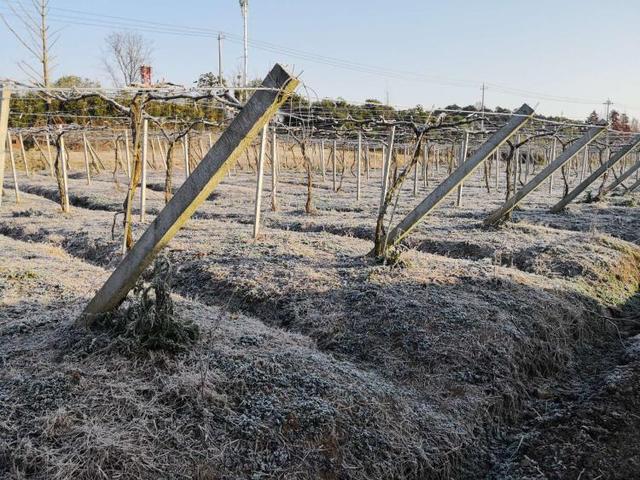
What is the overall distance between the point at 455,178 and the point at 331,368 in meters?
4.58

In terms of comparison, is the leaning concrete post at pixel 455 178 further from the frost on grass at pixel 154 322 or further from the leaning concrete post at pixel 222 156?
the leaning concrete post at pixel 222 156

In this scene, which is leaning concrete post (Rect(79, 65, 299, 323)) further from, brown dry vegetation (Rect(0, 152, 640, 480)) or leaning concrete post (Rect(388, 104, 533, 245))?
leaning concrete post (Rect(388, 104, 533, 245))

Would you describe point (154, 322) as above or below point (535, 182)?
below

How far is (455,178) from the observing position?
7953mm

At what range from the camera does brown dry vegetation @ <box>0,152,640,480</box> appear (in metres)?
3.27

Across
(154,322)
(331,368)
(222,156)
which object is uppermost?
(222,156)

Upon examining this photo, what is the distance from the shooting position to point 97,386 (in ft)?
11.5

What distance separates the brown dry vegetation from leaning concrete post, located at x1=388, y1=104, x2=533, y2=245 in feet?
1.59

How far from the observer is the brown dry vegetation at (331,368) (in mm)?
3271

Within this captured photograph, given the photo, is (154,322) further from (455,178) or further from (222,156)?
(455,178)

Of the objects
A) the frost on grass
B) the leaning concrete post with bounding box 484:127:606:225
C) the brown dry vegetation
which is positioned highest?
the leaning concrete post with bounding box 484:127:606:225

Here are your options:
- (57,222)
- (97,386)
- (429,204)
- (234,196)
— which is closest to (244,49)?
(234,196)

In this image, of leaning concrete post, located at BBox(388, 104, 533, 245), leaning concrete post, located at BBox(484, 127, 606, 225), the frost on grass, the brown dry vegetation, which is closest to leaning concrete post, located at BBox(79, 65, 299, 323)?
the frost on grass

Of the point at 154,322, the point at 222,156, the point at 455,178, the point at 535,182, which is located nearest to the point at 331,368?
the point at 154,322
